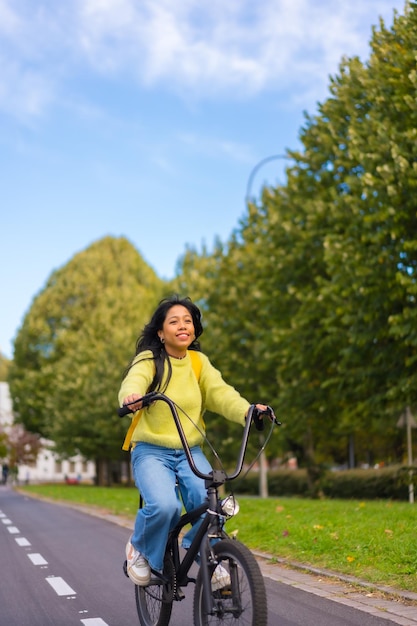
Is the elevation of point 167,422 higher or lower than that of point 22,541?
higher

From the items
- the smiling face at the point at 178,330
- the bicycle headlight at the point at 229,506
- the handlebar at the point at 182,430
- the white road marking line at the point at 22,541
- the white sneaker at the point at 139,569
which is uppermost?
the smiling face at the point at 178,330

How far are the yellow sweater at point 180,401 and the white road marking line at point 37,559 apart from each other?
4945 millimetres

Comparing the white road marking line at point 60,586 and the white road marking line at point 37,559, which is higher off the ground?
the white road marking line at point 60,586

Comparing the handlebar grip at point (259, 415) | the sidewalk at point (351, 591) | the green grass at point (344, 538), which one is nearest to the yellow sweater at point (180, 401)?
the handlebar grip at point (259, 415)

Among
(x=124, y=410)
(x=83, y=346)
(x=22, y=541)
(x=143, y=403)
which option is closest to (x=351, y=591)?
(x=143, y=403)

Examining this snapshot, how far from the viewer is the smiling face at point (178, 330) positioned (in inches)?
203

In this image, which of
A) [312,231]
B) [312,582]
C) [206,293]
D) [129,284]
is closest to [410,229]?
[312,231]

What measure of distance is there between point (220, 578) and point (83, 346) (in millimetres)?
44698

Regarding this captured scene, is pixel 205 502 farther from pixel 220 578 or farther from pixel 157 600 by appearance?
pixel 157 600

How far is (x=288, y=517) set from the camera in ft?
41.4

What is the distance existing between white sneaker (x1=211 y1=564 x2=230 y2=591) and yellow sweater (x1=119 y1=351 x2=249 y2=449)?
85 cm

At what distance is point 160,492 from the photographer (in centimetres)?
484

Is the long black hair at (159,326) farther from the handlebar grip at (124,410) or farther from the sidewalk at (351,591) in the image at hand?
the sidewalk at (351,591)

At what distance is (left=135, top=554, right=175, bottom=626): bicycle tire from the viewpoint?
501 centimetres
